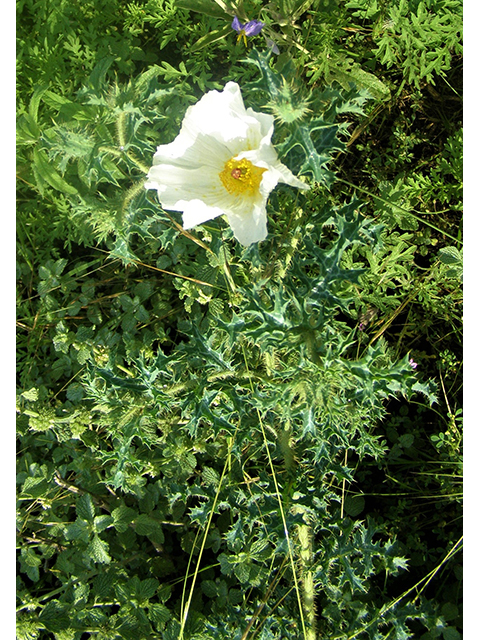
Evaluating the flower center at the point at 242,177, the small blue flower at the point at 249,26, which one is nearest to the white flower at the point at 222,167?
the flower center at the point at 242,177

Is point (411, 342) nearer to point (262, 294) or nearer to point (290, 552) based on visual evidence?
point (262, 294)

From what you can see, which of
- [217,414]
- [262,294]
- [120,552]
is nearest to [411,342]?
[262,294]

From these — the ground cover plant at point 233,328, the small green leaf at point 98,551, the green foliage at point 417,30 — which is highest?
the green foliage at point 417,30

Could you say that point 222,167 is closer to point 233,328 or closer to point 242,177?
point 242,177

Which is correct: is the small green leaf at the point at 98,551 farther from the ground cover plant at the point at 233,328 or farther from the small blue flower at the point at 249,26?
the small blue flower at the point at 249,26

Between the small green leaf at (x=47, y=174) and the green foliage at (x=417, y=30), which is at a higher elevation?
→ the green foliage at (x=417, y=30)

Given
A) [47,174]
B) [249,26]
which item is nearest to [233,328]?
[47,174]

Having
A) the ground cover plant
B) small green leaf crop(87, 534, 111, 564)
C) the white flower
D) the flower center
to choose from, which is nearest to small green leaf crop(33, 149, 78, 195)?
the ground cover plant
